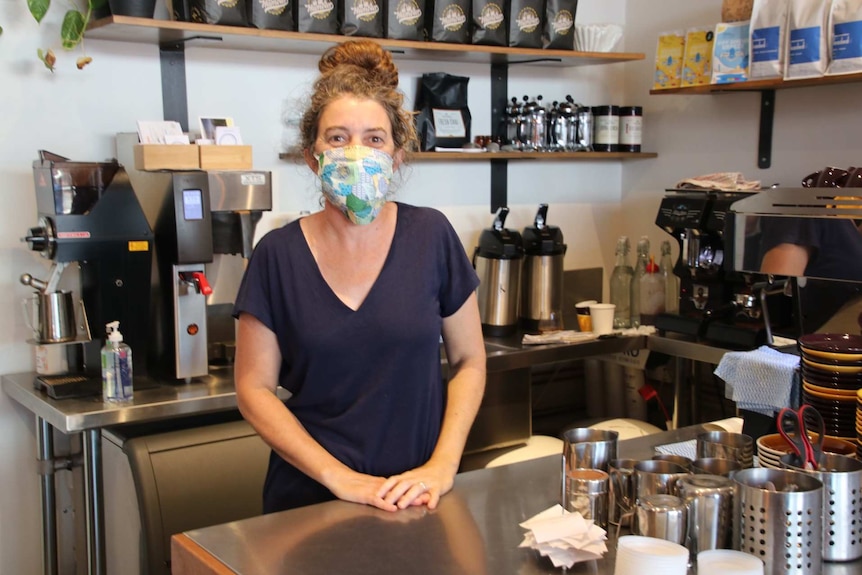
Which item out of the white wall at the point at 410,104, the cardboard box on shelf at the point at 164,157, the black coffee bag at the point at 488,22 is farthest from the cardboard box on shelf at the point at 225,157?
the black coffee bag at the point at 488,22

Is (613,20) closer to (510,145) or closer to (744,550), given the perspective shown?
(510,145)

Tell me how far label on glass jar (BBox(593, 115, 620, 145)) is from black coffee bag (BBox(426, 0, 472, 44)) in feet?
2.55

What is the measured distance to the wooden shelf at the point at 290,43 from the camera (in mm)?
2727

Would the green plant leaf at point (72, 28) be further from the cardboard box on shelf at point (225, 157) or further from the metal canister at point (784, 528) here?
the metal canister at point (784, 528)

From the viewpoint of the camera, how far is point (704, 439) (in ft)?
4.89

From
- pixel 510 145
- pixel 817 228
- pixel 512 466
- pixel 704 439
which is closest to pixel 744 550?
pixel 704 439

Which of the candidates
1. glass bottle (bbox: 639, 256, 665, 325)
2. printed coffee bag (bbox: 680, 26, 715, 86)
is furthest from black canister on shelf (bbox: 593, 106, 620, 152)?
glass bottle (bbox: 639, 256, 665, 325)

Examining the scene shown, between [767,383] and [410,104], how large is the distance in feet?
6.59

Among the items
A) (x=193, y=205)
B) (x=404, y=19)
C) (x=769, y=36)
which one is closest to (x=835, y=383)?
(x=193, y=205)

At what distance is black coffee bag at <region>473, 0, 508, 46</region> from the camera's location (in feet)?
11.0

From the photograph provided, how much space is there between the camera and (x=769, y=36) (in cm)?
305

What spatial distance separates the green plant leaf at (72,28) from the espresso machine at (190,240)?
0.29 metres

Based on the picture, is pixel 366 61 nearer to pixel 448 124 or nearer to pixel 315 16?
pixel 315 16

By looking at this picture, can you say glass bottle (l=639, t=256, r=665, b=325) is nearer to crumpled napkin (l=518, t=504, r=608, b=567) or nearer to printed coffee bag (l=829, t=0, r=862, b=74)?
printed coffee bag (l=829, t=0, r=862, b=74)
